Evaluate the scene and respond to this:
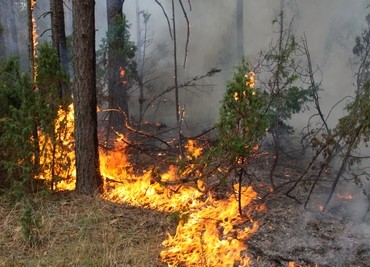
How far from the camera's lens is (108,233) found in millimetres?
5242

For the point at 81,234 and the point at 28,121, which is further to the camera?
the point at 28,121

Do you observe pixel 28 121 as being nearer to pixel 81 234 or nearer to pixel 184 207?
pixel 81 234

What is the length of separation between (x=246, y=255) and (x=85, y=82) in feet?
12.8

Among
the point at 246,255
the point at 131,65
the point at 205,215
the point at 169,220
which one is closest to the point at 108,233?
the point at 169,220

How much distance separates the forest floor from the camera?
4344mm

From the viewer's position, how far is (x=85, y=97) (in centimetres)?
619

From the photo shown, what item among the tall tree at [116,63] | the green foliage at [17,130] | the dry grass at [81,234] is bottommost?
the dry grass at [81,234]

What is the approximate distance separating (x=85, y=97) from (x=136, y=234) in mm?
2532

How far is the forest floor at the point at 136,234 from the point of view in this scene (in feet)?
14.3

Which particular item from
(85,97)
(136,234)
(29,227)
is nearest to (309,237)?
(136,234)

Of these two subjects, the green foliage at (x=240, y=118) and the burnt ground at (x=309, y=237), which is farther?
the green foliage at (x=240, y=118)

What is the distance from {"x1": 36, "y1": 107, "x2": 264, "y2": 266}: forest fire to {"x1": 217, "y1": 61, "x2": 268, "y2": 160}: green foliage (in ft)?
3.09

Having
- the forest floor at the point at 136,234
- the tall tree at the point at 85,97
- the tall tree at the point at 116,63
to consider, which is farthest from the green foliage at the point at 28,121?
the tall tree at the point at 116,63

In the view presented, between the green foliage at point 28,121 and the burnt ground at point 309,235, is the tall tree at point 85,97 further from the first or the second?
the burnt ground at point 309,235
